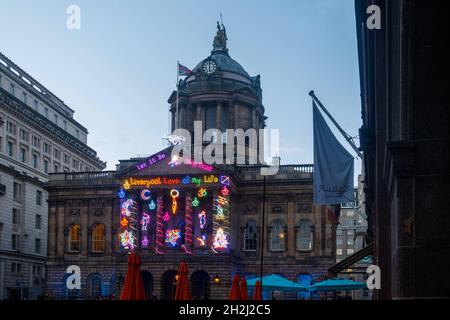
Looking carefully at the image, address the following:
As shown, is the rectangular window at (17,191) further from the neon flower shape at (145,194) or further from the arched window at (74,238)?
the neon flower shape at (145,194)

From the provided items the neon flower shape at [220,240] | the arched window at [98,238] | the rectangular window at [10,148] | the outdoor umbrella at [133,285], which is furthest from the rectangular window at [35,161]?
the outdoor umbrella at [133,285]

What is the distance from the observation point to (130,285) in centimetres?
1573

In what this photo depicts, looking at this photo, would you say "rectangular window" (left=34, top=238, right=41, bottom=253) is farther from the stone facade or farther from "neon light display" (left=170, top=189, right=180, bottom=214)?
"neon light display" (left=170, top=189, right=180, bottom=214)

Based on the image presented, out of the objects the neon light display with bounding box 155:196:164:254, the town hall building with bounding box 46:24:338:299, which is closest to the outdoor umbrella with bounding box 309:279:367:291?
the town hall building with bounding box 46:24:338:299

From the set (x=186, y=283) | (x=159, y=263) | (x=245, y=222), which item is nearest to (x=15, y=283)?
(x=159, y=263)

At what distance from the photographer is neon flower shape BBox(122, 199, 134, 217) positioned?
69.7m

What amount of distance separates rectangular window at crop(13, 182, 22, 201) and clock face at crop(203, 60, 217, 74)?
2618 cm

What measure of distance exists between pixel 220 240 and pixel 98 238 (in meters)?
14.0

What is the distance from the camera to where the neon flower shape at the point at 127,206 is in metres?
69.7

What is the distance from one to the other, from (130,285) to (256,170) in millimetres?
57789

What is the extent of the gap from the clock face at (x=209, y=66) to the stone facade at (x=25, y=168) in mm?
22351

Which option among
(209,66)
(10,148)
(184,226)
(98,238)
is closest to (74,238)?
(98,238)

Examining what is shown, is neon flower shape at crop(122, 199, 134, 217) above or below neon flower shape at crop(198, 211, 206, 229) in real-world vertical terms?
above

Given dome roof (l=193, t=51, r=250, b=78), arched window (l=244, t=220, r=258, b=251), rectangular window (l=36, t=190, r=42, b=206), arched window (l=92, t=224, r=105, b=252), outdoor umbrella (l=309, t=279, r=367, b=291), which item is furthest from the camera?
rectangular window (l=36, t=190, r=42, b=206)
